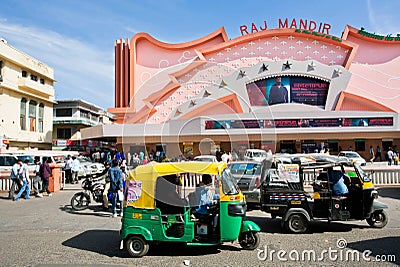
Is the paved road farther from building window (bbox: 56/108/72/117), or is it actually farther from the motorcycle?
building window (bbox: 56/108/72/117)

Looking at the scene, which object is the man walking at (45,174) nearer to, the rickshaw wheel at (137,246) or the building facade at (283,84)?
the rickshaw wheel at (137,246)

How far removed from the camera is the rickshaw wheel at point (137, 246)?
20.2 feet

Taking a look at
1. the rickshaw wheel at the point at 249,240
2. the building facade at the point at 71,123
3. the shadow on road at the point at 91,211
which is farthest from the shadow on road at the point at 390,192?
the building facade at the point at 71,123

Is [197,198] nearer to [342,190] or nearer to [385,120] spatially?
[342,190]

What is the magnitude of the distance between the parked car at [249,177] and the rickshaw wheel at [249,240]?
3212 millimetres

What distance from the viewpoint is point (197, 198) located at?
6449mm

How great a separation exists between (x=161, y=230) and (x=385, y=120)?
3157 centimetres

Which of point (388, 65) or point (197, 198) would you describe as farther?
point (388, 65)

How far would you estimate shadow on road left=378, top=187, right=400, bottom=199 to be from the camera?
12.8m

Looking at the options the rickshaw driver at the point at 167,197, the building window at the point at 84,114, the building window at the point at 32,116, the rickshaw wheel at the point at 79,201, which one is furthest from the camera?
the building window at the point at 84,114

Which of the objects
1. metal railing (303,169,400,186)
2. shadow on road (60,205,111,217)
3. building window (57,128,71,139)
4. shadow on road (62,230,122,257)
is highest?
building window (57,128,71,139)

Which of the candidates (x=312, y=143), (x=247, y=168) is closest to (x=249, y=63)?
(x=312, y=143)

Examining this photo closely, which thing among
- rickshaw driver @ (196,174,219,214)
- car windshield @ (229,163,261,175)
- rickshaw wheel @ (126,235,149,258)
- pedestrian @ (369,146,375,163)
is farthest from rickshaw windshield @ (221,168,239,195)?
pedestrian @ (369,146,375,163)

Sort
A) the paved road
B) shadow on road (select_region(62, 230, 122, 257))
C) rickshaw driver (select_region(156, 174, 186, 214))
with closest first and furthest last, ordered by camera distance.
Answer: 1. the paved road
2. rickshaw driver (select_region(156, 174, 186, 214))
3. shadow on road (select_region(62, 230, 122, 257))
